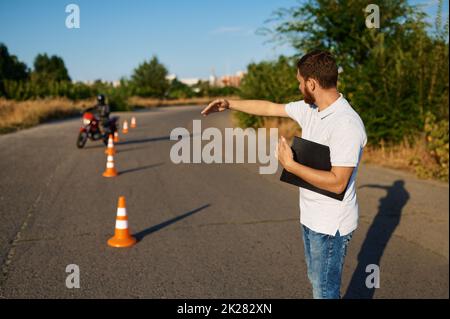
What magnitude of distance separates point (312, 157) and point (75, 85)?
41015mm

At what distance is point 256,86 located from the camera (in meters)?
19.2

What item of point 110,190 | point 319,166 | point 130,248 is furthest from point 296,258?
point 110,190

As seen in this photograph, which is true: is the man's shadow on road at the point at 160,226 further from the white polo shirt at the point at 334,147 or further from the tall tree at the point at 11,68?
the tall tree at the point at 11,68

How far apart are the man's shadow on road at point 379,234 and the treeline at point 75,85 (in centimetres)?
1515

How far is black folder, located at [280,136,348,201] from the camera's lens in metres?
2.40

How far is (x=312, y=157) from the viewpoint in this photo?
2.42 meters

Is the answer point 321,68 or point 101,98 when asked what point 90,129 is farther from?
point 321,68

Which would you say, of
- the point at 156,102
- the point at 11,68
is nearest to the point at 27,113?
the point at 11,68

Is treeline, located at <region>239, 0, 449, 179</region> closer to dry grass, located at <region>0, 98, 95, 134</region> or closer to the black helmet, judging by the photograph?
the black helmet

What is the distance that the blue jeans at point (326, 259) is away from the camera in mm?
2654

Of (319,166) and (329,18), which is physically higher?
(329,18)

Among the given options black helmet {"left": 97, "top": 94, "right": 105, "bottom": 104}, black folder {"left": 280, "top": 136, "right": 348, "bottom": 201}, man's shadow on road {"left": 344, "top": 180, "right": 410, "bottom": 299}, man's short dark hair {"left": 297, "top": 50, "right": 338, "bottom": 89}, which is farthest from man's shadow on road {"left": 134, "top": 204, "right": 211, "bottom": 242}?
black helmet {"left": 97, "top": 94, "right": 105, "bottom": 104}

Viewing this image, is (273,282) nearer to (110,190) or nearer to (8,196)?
(110,190)
